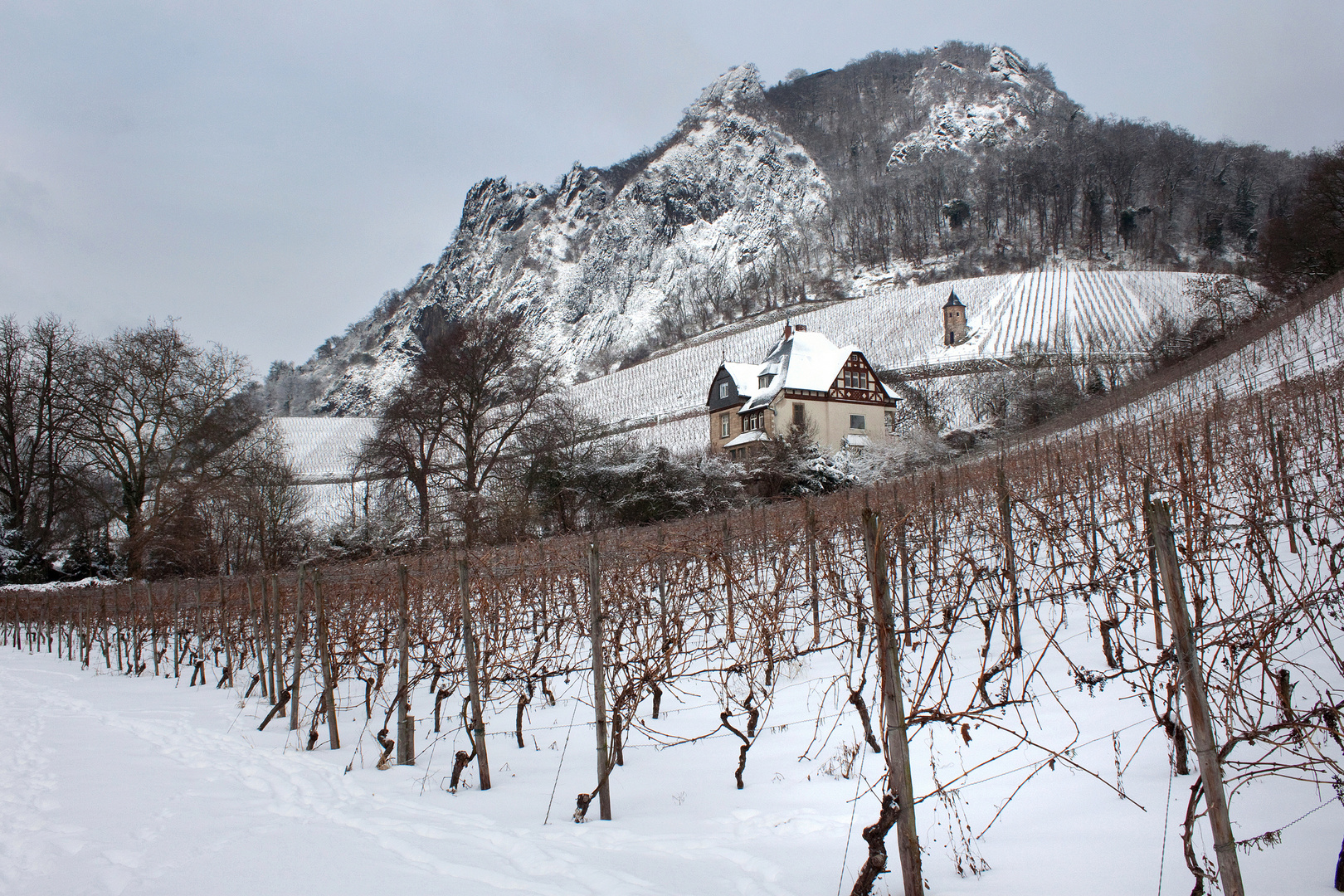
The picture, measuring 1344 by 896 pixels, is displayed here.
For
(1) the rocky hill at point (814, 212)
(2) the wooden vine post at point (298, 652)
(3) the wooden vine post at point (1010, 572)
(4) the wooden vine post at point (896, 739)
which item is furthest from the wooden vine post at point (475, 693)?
(1) the rocky hill at point (814, 212)

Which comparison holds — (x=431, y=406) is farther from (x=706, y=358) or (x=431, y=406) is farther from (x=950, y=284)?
(x=950, y=284)

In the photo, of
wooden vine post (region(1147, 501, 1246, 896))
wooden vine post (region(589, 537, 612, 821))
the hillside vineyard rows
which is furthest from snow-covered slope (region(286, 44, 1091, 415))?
wooden vine post (region(1147, 501, 1246, 896))

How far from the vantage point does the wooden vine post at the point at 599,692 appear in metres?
4.61

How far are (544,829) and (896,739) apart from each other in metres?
2.49

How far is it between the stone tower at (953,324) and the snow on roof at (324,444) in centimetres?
3584

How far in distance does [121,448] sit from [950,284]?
50826mm

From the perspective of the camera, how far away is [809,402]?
36.0 m

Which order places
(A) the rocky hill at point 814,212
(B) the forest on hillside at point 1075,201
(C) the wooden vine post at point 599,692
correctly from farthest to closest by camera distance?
1. (A) the rocky hill at point 814,212
2. (B) the forest on hillside at point 1075,201
3. (C) the wooden vine post at point 599,692

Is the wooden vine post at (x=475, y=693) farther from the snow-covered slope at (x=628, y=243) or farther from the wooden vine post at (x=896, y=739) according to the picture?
the snow-covered slope at (x=628, y=243)

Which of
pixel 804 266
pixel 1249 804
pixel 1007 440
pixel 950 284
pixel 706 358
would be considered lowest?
pixel 1249 804

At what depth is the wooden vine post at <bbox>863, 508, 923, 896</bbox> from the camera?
2.97m

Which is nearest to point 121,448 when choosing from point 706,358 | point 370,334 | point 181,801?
point 181,801

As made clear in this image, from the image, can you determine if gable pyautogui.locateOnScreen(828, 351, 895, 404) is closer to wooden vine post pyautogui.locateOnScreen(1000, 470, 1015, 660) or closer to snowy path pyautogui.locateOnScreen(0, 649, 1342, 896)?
wooden vine post pyautogui.locateOnScreen(1000, 470, 1015, 660)

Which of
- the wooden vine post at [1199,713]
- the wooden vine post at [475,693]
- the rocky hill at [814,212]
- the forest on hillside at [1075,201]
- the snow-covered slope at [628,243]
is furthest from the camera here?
the snow-covered slope at [628,243]
